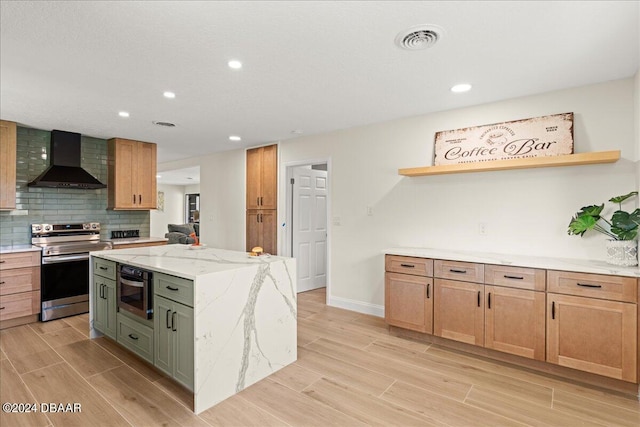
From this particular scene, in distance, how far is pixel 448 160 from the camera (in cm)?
348

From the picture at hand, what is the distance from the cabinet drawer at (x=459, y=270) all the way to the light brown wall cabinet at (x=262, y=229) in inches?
108

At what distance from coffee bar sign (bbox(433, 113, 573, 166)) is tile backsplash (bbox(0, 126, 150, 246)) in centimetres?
487

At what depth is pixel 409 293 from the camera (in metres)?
3.31

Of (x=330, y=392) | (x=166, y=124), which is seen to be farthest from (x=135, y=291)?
(x=166, y=124)

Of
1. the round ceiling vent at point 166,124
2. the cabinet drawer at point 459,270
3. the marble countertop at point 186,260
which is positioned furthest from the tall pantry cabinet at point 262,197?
the cabinet drawer at point 459,270

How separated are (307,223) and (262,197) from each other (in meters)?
0.85

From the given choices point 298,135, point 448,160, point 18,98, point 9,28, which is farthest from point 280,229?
point 9,28

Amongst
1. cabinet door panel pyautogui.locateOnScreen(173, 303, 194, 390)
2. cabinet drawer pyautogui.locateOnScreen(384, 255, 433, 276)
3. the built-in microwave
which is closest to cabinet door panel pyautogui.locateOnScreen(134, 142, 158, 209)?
the built-in microwave

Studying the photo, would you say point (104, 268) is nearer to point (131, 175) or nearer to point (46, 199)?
point (46, 199)

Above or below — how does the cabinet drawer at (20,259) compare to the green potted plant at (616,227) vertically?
below

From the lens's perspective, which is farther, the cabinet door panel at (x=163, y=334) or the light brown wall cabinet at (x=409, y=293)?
the light brown wall cabinet at (x=409, y=293)

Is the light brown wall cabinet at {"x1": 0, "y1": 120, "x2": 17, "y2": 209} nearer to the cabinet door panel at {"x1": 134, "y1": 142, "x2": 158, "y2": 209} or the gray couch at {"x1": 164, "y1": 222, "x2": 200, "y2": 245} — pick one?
the cabinet door panel at {"x1": 134, "y1": 142, "x2": 158, "y2": 209}

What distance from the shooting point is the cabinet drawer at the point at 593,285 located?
2.31 m

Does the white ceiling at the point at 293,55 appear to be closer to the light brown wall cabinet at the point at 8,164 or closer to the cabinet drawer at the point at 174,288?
the light brown wall cabinet at the point at 8,164
